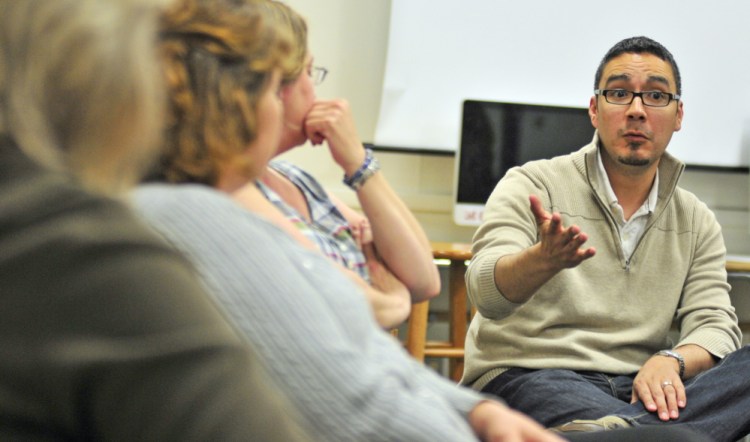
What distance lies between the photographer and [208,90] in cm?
79

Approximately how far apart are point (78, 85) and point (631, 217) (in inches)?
71.4

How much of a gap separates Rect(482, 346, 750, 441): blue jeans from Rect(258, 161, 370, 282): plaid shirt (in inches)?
27.4

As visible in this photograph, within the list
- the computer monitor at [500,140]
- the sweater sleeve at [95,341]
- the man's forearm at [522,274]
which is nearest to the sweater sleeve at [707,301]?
the man's forearm at [522,274]

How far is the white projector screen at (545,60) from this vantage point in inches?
133

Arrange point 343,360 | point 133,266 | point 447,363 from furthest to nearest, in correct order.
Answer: point 447,363
point 343,360
point 133,266

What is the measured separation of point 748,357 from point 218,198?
1541 mm

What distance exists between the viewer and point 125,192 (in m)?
0.54

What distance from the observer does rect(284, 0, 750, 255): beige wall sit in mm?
3408

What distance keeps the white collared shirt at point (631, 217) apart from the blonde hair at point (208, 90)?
56.9 inches

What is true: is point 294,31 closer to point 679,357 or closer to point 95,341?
point 95,341

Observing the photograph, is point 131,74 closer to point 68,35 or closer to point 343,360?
point 68,35

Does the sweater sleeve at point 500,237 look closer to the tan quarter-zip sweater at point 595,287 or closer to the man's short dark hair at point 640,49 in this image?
the tan quarter-zip sweater at point 595,287

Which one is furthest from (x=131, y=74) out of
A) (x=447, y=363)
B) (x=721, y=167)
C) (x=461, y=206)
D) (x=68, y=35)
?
(x=721, y=167)

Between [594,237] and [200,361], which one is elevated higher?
[200,361]
